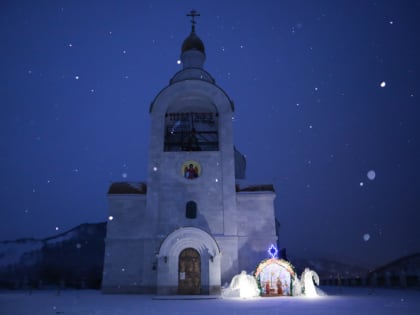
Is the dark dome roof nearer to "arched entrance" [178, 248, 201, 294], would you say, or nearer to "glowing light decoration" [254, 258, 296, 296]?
"arched entrance" [178, 248, 201, 294]

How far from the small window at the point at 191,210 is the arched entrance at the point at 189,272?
92.1 inches

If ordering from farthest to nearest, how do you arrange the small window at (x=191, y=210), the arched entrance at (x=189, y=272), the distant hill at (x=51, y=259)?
the distant hill at (x=51, y=259)
the small window at (x=191, y=210)
the arched entrance at (x=189, y=272)

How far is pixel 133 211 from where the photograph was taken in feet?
75.9

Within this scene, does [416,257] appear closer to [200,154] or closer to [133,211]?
[200,154]

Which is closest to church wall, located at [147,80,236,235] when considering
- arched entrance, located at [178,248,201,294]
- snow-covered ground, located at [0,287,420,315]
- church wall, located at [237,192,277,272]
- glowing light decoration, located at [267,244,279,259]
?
church wall, located at [237,192,277,272]

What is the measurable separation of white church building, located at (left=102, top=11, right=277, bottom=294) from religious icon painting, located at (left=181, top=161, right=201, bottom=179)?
0.07 m

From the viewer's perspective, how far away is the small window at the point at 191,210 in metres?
22.8

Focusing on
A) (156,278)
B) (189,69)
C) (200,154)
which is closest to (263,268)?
(156,278)

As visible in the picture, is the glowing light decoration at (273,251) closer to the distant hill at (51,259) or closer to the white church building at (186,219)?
the white church building at (186,219)

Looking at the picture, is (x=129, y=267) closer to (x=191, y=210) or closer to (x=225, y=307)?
(x=191, y=210)

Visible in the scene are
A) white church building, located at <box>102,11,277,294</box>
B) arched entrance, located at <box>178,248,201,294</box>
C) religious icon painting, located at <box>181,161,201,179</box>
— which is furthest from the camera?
religious icon painting, located at <box>181,161,201,179</box>

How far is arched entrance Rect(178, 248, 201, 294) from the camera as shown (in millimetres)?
20672

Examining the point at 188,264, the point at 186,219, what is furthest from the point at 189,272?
the point at 186,219

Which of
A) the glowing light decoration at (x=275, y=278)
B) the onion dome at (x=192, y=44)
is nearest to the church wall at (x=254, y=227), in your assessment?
the glowing light decoration at (x=275, y=278)
